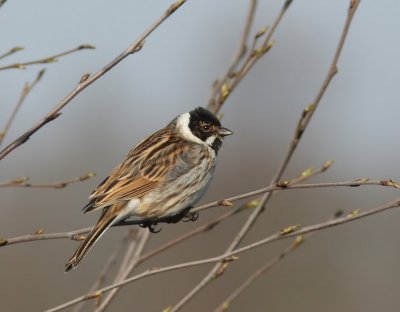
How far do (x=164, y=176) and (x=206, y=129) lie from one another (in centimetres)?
60

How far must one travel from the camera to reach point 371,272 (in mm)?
29547

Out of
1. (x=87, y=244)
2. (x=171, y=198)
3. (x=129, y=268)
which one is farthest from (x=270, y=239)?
(x=171, y=198)

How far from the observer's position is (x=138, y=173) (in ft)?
20.8

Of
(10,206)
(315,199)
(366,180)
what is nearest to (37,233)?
(366,180)

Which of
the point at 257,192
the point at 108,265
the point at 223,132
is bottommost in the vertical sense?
the point at 108,265

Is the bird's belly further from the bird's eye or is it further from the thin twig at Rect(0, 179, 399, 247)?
the thin twig at Rect(0, 179, 399, 247)

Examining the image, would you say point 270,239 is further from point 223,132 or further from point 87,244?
point 223,132

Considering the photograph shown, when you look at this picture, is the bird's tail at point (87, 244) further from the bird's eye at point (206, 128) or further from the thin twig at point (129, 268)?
the bird's eye at point (206, 128)

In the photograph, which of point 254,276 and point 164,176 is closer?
point 254,276

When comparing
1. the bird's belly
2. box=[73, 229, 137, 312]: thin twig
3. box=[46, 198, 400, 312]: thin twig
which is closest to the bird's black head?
the bird's belly

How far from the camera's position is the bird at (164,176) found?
6.05 meters

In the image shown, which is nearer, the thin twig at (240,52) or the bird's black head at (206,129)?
the thin twig at (240,52)

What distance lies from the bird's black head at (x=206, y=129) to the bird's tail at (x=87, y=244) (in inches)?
56.7

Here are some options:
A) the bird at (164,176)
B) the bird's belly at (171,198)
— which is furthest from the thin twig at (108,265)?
the bird's belly at (171,198)
